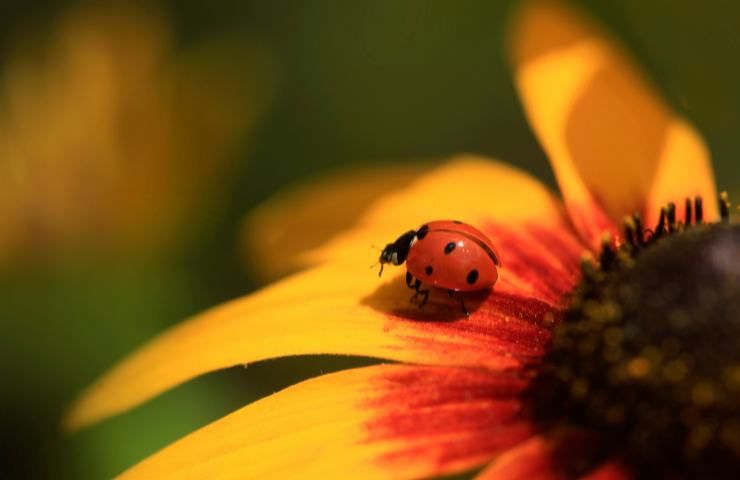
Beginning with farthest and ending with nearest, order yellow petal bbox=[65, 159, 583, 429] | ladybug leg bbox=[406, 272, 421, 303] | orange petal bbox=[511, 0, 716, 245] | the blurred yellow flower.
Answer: the blurred yellow flower, orange petal bbox=[511, 0, 716, 245], ladybug leg bbox=[406, 272, 421, 303], yellow petal bbox=[65, 159, 583, 429]

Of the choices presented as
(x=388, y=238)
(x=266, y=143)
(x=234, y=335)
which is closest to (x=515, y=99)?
(x=266, y=143)

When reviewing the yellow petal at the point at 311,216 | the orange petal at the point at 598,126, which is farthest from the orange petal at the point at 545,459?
the yellow petal at the point at 311,216

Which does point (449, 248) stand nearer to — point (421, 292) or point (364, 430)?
point (421, 292)

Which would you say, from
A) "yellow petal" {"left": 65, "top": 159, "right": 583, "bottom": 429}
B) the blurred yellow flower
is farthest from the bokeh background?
"yellow petal" {"left": 65, "top": 159, "right": 583, "bottom": 429}

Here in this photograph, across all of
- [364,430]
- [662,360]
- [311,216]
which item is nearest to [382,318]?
[364,430]

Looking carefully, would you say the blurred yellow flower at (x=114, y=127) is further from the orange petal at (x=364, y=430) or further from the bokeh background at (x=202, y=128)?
the orange petal at (x=364, y=430)

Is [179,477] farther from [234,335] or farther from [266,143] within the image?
[266,143]

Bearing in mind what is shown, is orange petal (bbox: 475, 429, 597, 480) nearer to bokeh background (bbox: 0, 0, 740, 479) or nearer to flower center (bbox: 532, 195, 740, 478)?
flower center (bbox: 532, 195, 740, 478)
